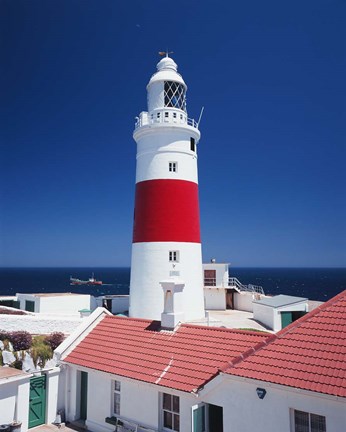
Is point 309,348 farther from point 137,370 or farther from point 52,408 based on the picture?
point 52,408

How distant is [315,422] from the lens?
8.04m

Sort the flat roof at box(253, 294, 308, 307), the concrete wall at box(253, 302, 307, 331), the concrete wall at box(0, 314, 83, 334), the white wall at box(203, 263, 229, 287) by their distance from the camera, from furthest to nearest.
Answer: the white wall at box(203, 263, 229, 287) < the flat roof at box(253, 294, 308, 307) < the concrete wall at box(253, 302, 307, 331) < the concrete wall at box(0, 314, 83, 334)

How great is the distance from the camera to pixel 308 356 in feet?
27.8

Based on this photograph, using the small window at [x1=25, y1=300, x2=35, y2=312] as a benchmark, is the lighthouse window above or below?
above

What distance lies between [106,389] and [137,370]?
166 centimetres

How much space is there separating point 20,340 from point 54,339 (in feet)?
5.56

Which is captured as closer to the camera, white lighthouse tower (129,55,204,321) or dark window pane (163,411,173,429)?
dark window pane (163,411,173,429)

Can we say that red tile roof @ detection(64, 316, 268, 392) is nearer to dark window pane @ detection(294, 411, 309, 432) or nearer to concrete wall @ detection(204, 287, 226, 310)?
dark window pane @ detection(294, 411, 309, 432)

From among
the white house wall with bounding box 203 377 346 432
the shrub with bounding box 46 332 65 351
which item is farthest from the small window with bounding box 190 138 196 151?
the white house wall with bounding box 203 377 346 432

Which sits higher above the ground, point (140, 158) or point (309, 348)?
point (140, 158)

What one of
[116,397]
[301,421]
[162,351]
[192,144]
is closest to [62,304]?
[192,144]

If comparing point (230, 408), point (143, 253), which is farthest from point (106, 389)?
point (143, 253)

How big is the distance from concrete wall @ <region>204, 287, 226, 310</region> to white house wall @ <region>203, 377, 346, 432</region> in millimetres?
19871

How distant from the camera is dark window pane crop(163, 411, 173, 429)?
10.6 meters
